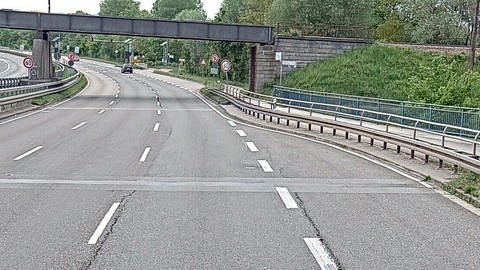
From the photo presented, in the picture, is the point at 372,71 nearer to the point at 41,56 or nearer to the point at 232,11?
the point at 41,56

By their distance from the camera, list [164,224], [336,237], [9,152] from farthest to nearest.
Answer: [9,152]
[164,224]
[336,237]

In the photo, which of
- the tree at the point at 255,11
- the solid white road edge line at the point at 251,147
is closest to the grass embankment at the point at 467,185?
the solid white road edge line at the point at 251,147

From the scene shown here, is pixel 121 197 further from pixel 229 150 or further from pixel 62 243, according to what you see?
pixel 229 150

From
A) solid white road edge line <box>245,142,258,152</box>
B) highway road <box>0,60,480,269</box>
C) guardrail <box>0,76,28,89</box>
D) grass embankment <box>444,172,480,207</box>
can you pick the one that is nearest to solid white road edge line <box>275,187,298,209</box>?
highway road <box>0,60,480,269</box>

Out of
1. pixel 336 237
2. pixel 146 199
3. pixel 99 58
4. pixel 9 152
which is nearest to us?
pixel 336 237

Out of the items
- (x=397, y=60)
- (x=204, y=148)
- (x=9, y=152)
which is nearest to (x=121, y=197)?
(x=9, y=152)

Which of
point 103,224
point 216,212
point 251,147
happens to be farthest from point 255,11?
point 103,224

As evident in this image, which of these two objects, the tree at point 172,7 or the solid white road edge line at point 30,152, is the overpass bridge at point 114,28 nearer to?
the solid white road edge line at point 30,152

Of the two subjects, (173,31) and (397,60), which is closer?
(173,31)

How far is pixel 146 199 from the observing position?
11.6 meters

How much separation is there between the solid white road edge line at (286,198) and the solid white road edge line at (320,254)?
2498 mm

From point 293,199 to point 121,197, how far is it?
300cm

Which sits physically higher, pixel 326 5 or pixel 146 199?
pixel 326 5

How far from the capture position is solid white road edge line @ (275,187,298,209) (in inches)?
443
